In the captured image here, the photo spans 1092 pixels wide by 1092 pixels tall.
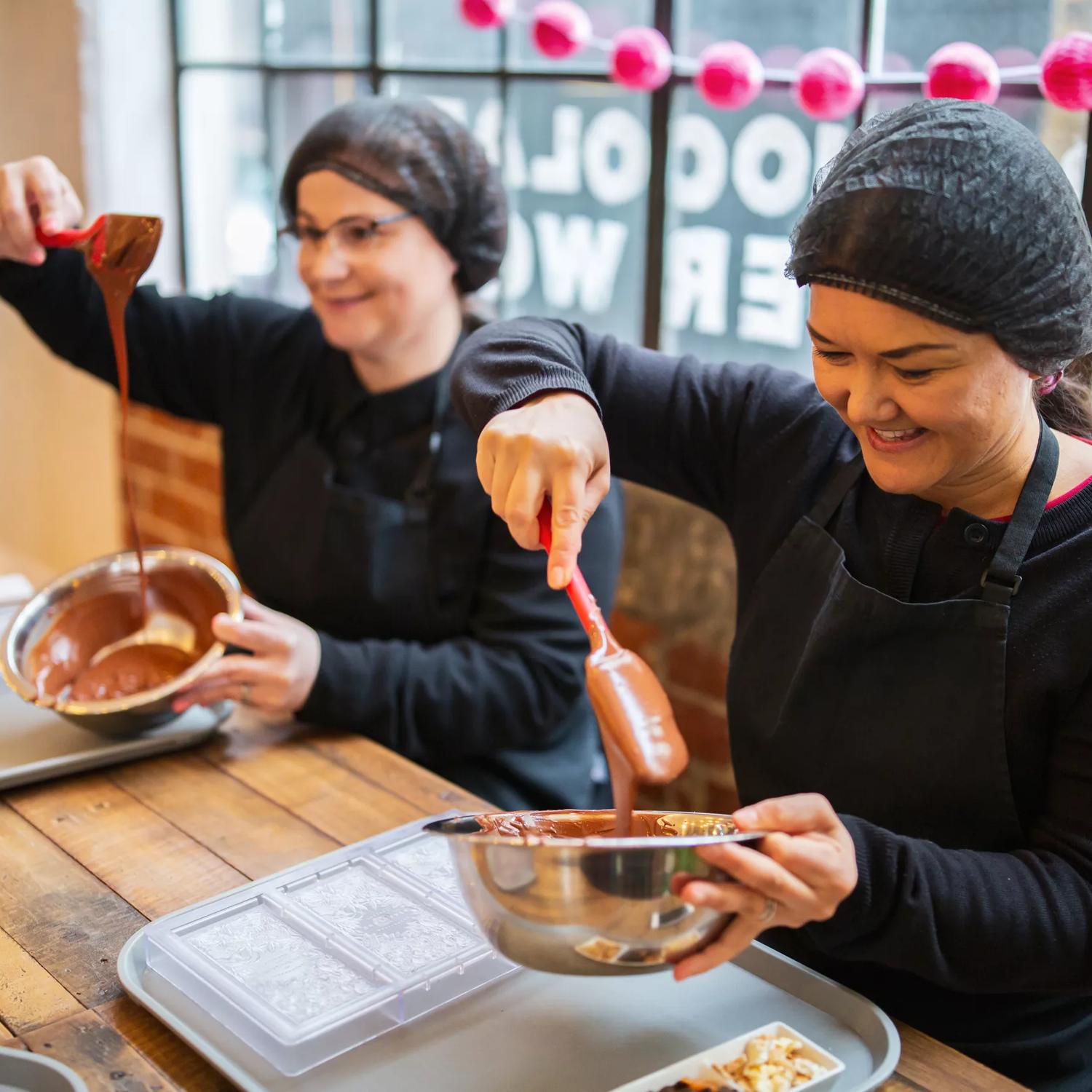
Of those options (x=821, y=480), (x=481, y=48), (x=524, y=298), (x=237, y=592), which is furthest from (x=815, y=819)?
(x=481, y=48)

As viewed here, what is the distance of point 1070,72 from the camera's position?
1548mm

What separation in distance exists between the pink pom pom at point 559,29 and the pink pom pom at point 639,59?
66mm

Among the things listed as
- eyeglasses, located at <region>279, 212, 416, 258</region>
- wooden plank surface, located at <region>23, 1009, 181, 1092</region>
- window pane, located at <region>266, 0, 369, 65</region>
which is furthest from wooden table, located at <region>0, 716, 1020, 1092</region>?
window pane, located at <region>266, 0, 369, 65</region>

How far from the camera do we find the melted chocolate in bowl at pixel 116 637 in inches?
59.8

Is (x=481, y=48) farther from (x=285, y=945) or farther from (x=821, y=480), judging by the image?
(x=285, y=945)

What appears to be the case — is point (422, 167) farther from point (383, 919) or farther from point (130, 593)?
point (383, 919)

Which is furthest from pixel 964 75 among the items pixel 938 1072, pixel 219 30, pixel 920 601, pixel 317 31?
pixel 219 30

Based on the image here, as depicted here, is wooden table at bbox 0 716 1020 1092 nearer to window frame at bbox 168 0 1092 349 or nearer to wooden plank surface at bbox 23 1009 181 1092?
wooden plank surface at bbox 23 1009 181 1092

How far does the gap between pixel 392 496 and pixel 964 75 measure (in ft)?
3.06

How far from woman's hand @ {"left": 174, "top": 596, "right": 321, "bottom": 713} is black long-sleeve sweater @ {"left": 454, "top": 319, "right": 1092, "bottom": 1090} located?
0.39m

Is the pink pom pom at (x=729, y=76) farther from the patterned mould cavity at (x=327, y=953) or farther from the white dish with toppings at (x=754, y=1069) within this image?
the white dish with toppings at (x=754, y=1069)

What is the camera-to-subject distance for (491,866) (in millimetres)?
839

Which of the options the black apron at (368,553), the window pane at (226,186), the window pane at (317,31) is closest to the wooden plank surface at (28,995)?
the black apron at (368,553)

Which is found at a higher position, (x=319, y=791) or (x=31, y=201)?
(x=31, y=201)
